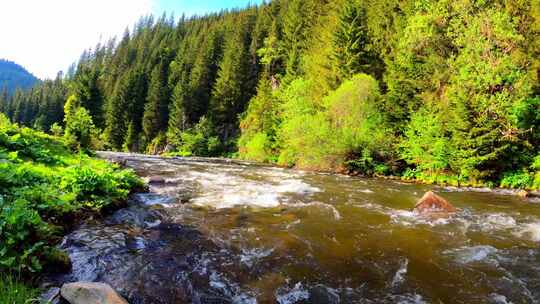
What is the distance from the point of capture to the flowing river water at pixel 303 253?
6.12 meters

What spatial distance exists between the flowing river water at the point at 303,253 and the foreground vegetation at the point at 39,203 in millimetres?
444

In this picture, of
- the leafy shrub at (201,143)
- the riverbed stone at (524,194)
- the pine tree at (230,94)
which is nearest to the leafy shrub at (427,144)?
the riverbed stone at (524,194)

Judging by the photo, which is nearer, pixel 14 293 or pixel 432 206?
pixel 14 293

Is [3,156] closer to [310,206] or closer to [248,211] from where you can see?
[248,211]

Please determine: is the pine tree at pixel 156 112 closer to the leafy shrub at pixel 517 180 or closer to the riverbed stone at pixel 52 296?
the leafy shrub at pixel 517 180

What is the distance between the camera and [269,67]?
6056cm

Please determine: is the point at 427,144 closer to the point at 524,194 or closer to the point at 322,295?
the point at 524,194

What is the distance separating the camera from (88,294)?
4.86 metres

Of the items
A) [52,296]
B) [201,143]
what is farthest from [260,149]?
[52,296]

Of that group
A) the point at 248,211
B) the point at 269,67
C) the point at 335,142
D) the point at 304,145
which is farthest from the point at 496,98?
the point at 269,67

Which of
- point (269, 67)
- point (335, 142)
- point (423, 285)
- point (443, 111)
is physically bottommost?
point (423, 285)

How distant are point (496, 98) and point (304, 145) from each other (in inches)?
545

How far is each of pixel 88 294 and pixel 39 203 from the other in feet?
15.3

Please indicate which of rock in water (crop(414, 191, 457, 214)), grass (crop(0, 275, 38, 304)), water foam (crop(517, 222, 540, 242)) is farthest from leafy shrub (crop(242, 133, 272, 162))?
grass (crop(0, 275, 38, 304))
